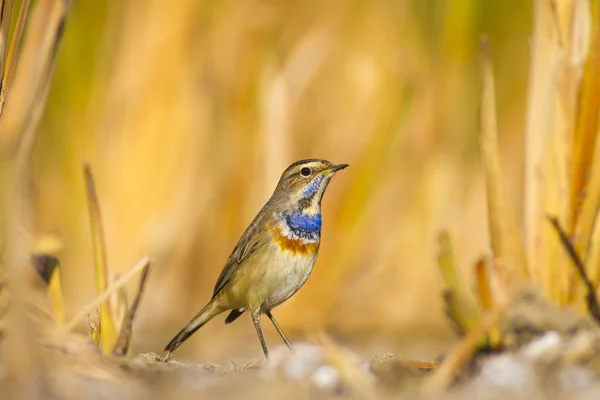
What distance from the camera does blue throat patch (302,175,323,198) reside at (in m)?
4.40

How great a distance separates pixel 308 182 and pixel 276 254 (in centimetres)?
43

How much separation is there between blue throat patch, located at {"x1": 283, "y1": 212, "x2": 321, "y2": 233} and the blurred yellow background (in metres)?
1.15

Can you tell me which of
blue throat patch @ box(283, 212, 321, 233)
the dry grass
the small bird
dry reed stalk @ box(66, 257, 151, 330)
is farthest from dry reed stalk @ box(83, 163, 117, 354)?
the dry grass

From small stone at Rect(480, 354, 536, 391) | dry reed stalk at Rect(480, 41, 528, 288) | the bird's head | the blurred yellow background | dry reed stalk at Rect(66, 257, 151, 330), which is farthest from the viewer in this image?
the blurred yellow background

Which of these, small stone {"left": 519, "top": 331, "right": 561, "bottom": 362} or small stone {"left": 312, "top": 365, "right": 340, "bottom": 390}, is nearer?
small stone {"left": 312, "top": 365, "right": 340, "bottom": 390}

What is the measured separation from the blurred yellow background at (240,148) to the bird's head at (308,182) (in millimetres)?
1006

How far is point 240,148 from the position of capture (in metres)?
Answer: 5.66

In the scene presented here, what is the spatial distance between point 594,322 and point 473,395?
2.57 feet

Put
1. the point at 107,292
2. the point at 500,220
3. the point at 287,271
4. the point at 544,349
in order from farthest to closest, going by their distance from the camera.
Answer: the point at 287,271 → the point at 500,220 → the point at 107,292 → the point at 544,349

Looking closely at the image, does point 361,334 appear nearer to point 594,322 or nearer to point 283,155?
point 283,155

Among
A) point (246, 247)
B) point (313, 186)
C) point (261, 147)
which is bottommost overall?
point (246, 247)

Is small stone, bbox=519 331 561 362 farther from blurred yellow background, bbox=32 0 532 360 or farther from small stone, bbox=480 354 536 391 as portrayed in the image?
blurred yellow background, bbox=32 0 532 360

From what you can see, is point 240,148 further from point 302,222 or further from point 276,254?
point 276,254

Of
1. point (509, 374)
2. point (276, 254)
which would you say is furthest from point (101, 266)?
point (509, 374)
